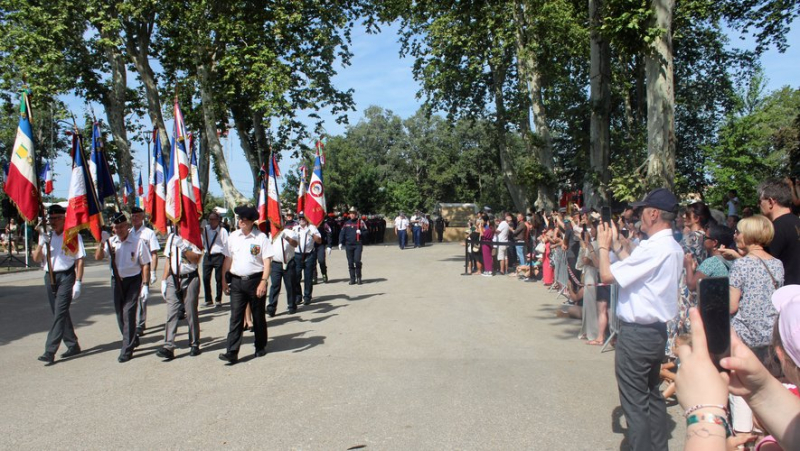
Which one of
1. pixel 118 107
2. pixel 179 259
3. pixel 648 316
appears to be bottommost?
pixel 648 316

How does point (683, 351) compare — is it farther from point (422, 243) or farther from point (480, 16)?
point (422, 243)

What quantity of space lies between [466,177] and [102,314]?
56270mm

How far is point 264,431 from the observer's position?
5000 mm

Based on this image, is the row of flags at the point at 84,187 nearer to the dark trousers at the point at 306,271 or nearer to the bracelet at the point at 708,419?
the dark trousers at the point at 306,271

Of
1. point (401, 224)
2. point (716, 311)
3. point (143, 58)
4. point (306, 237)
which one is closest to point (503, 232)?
point (306, 237)

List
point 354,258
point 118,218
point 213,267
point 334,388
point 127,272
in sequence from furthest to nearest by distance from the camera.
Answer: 1. point 354,258
2. point 213,267
3. point 118,218
4. point 127,272
5. point 334,388

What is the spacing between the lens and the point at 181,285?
796 centimetres

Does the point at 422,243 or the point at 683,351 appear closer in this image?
the point at 683,351

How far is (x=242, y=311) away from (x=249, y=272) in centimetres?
51

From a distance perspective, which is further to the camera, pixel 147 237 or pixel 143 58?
pixel 143 58

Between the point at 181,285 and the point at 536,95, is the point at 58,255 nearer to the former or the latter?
the point at 181,285

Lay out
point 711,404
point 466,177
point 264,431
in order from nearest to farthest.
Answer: point 711,404, point 264,431, point 466,177

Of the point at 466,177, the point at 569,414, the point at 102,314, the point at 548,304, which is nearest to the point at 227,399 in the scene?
the point at 569,414

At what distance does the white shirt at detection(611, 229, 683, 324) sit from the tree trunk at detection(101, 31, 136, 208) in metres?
26.5
